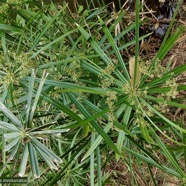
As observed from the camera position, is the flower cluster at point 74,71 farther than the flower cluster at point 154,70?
Yes

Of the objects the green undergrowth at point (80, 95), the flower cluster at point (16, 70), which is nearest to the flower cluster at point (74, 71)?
the green undergrowth at point (80, 95)

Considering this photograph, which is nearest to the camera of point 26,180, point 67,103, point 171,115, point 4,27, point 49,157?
point 49,157

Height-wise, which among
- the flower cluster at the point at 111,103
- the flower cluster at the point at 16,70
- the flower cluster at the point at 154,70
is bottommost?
the flower cluster at the point at 111,103

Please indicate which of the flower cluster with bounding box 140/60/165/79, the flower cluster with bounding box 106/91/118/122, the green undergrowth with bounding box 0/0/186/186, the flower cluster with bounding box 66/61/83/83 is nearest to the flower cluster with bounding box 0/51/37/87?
the green undergrowth with bounding box 0/0/186/186

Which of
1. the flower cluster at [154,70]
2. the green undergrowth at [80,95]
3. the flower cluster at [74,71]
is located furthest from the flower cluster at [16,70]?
the flower cluster at [154,70]

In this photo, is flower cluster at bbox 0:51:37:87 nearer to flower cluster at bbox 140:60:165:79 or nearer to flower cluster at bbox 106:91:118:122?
flower cluster at bbox 106:91:118:122

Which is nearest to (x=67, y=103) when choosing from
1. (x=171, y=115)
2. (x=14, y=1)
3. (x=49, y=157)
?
(x=49, y=157)

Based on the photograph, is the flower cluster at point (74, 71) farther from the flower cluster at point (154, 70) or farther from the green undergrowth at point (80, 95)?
the flower cluster at point (154, 70)

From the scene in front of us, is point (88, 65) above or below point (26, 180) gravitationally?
above

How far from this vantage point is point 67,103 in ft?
4.14

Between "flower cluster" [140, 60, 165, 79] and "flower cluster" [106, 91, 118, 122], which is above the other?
"flower cluster" [140, 60, 165, 79]

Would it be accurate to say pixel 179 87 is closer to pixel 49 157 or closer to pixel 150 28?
pixel 49 157

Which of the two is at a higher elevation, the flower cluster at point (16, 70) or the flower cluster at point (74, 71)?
the flower cluster at point (16, 70)

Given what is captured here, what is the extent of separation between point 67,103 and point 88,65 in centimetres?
20
